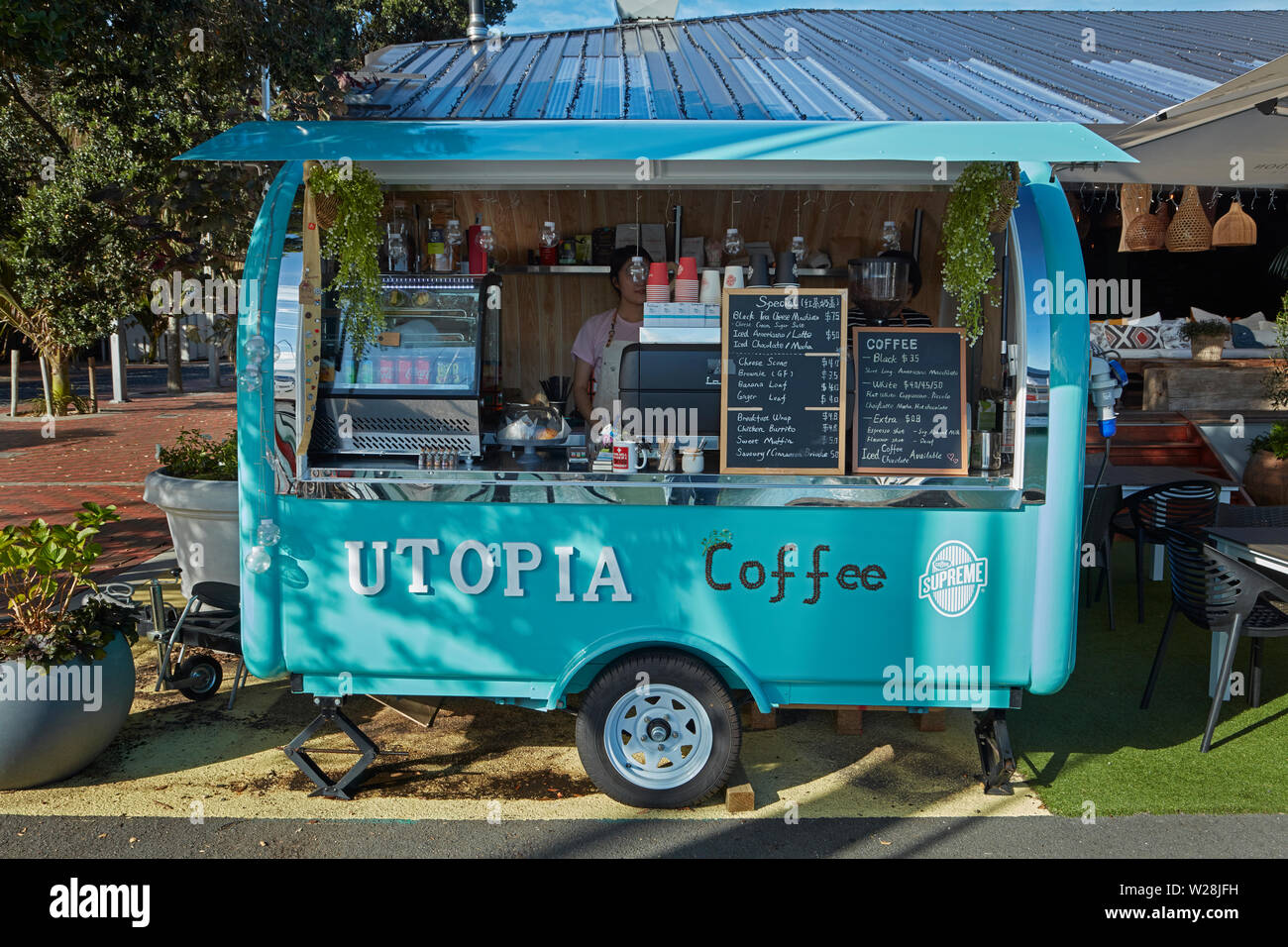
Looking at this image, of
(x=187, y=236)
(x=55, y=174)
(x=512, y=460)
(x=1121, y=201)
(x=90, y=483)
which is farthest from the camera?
(x=90, y=483)

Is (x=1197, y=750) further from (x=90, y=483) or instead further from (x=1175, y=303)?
(x=1175, y=303)

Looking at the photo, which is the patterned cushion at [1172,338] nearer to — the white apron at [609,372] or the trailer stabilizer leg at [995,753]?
the white apron at [609,372]

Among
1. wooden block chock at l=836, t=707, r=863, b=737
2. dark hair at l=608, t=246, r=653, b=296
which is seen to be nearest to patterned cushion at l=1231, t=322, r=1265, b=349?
dark hair at l=608, t=246, r=653, b=296

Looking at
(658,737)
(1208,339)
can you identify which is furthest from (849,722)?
(1208,339)

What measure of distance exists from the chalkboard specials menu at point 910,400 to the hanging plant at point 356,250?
202 cm

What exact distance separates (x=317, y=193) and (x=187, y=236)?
2666mm

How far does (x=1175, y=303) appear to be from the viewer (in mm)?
14891

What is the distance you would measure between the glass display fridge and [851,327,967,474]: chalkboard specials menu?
62.5 inches

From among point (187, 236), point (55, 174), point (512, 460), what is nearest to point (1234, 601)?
point (512, 460)

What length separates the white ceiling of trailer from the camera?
493 centimetres

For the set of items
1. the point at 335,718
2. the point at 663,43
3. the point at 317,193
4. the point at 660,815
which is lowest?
the point at 660,815

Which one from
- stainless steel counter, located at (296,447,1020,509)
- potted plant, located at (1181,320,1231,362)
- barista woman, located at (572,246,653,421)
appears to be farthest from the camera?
potted plant, located at (1181,320,1231,362)

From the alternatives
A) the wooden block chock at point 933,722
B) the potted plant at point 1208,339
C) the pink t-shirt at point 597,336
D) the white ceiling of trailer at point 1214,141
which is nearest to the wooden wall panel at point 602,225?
the pink t-shirt at point 597,336

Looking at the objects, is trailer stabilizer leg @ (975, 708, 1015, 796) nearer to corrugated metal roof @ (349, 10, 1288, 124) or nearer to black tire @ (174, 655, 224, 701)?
corrugated metal roof @ (349, 10, 1288, 124)
